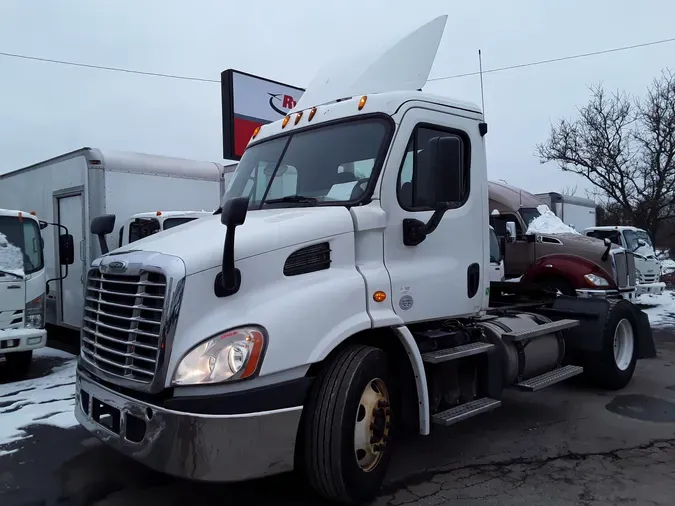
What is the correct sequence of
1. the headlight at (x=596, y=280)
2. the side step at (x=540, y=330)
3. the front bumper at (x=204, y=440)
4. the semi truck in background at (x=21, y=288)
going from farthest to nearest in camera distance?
Result: the headlight at (x=596, y=280), the semi truck in background at (x=21, y=288), the side step at (x=540, y=330), the front bumper at (x=204, y=440)

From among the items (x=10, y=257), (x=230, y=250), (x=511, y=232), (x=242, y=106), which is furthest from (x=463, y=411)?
(x=242, y=106)

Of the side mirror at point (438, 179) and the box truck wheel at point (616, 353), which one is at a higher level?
the side mirror at point (438, 179)

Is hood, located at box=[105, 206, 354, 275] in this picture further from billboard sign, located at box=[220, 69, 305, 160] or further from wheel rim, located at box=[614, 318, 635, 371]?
billboard sign, located at box=[220, 69, 305, 160]

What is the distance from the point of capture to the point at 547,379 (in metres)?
5.60

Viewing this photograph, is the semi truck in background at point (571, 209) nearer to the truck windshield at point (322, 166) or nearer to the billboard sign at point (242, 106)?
the billboard sign at point (242, 106)

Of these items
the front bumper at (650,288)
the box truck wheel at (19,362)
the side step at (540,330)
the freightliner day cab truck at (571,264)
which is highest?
the freightliner day cab truck at (571,264)

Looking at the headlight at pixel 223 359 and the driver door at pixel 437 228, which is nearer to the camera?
the headlight at pixel 223 359

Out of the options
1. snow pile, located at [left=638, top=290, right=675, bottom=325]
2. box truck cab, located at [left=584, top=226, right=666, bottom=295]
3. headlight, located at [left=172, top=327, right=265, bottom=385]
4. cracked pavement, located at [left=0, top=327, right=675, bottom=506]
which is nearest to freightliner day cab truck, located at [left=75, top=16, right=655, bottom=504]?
headlight, located at [left=172, top=327, right=265, bottom=385]

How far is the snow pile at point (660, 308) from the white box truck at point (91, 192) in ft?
33.7

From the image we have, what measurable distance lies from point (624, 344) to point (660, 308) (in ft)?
32.0

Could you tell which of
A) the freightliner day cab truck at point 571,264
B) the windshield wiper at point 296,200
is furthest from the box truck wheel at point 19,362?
the freightliner day cab truck at point 571,264

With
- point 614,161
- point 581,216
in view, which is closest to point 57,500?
point 581,216

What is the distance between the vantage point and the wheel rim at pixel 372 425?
3.80 metres

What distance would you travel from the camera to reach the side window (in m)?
4.16
